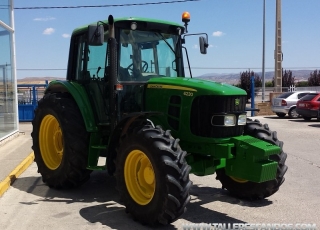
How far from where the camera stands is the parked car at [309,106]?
1920 cm

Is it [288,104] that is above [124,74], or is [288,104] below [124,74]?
below

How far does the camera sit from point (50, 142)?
707 centimetres

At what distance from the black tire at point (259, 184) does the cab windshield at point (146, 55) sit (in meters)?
1.54

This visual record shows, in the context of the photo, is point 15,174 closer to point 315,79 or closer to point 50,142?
point 50,142

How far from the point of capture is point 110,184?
7.02m

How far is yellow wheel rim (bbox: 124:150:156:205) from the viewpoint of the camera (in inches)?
202

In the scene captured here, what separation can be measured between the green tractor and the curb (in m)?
0.61

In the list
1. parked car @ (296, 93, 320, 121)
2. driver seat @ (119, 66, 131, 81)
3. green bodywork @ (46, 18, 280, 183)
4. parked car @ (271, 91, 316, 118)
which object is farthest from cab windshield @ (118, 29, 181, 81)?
parked car @ (271, 91, 316, 118)

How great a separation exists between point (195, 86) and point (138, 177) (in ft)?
4.48

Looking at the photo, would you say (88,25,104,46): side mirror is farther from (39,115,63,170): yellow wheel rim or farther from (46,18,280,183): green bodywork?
(39,115,63,170): yellow wheel rim

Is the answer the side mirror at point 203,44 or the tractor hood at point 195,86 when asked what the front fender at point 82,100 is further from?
the side mirror at point 203,44

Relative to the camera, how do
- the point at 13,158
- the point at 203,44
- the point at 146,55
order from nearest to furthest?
the point at 146,55, the point at 203,44, the point at 13,158

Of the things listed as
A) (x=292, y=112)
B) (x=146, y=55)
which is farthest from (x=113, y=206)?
(x=292, y=112)

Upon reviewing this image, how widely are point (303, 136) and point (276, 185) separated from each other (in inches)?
360
